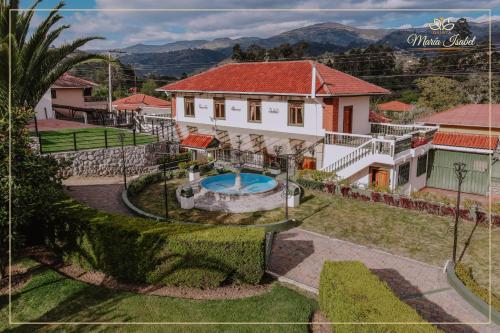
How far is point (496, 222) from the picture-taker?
16156 mm

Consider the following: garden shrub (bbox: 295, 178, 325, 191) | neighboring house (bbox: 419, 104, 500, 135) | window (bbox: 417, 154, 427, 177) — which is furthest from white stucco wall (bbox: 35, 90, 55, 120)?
neighboring house (bbox: 419, 104, 500, 135)

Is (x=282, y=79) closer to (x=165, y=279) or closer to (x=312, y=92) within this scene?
(x=312, y=92)

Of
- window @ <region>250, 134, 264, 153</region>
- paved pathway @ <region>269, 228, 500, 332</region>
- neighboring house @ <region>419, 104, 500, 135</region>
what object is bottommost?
paved pathway @ <region>269, 228, 500, 332</region>

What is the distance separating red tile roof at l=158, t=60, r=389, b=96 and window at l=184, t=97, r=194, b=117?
0.95m

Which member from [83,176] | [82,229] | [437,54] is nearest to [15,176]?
[82,229]

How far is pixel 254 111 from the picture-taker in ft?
87.0

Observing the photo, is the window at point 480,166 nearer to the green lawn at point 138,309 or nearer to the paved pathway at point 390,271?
the paved pathway at point 390,271

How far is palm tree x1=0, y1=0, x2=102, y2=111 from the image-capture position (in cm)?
1151

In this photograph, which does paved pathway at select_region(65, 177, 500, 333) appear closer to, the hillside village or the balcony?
the hillside village

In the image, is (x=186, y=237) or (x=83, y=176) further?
(x=83, y=176)

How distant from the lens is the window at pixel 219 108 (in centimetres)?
2817

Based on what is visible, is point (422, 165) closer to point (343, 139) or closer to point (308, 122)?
point (343, 139)

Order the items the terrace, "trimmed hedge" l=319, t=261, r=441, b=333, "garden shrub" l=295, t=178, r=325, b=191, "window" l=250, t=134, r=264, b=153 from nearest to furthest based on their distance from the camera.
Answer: "trimmed hedge" l=319, t=261, r=441, b=333
the terrace
"garden shrub" l=295, t=178, r=325, b=191
"window" l=250, t=134, r=264, b=153

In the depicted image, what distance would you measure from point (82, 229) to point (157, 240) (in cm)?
250
